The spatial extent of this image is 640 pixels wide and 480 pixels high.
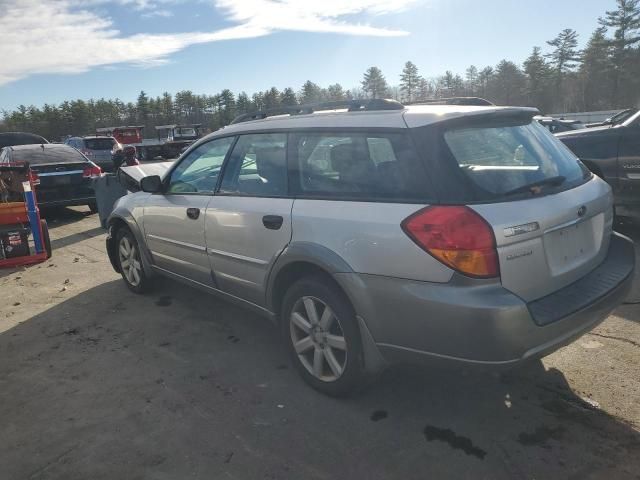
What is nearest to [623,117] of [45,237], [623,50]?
[45,237]

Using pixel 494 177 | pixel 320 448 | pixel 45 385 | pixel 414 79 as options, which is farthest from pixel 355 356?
pixel 414 79

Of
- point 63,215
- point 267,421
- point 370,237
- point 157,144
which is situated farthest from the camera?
point 157,144

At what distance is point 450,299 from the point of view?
238 centimetres

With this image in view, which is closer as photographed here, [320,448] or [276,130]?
[320,448]

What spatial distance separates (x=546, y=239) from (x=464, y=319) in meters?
0.63

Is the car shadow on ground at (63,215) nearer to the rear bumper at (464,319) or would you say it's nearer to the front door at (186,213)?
the front door at (186,213)

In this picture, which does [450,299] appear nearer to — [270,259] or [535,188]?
[535,188]

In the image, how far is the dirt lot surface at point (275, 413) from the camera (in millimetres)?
2499

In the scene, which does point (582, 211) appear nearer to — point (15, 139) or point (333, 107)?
point (333, 107)

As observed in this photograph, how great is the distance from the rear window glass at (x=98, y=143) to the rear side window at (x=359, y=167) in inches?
750

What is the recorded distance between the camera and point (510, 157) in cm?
282

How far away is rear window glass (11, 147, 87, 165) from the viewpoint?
10062 mm

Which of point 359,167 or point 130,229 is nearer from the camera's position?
point 359,167

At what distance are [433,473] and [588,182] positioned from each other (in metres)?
1.99
